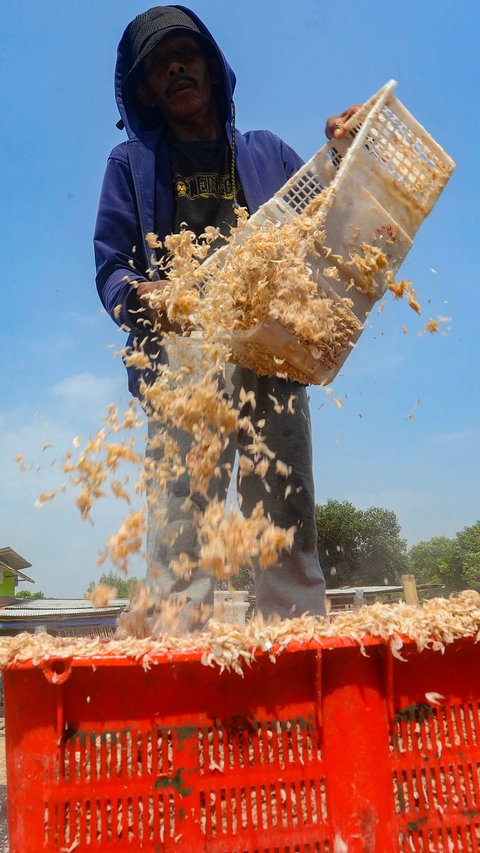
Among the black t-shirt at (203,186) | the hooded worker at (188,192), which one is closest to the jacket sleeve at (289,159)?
the hooded worker at (188,192)

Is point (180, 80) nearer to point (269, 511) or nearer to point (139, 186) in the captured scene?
point (139, 186)

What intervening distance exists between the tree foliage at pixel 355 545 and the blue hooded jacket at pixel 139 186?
3749 centimetres

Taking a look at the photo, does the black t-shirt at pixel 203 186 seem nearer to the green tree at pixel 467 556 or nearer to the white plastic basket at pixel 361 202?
the white plastic basket at pixel 361 202

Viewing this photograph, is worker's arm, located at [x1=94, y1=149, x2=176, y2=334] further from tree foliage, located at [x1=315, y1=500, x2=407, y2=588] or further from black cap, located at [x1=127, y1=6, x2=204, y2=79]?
tree foliage, located at [x1=315, y1=500, x2=407, y2=588]

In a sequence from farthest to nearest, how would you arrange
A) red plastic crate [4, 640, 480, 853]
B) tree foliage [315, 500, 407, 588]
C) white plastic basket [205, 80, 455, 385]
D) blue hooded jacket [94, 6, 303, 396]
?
1. tree foliage [315, 500, 407, 588]
2. blue hooded jacket [94, 6, 303, 396]
3. white plastic basket [205, 80, 455, 385]
4. red plastic crate [4, 640, 480, 853]

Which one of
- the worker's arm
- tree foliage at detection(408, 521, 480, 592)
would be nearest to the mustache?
the worker's arm

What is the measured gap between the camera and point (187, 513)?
2.60 metres

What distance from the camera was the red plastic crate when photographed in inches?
48.1

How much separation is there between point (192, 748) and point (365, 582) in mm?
42877

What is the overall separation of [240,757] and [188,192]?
8.61ft

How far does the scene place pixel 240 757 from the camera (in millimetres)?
1263

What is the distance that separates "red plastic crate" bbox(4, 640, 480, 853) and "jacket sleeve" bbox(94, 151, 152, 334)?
1754 mm

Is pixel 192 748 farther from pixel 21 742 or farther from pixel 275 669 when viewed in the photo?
pixel 21 742


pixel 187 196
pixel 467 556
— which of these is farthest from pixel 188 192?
pixel 467 556
